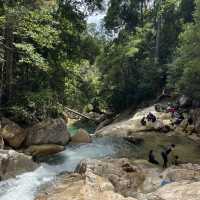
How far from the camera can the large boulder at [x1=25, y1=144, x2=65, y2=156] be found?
23.3 m

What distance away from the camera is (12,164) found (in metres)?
19.3

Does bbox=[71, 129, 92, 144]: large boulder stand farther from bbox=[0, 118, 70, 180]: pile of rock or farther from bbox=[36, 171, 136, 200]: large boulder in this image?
bbox=[36, 171, 136, 200]: large boulder

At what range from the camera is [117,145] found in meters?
29.0

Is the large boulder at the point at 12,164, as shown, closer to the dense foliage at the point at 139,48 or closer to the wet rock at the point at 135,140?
the wet rock at the point at 135,140

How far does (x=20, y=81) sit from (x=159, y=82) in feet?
88.5

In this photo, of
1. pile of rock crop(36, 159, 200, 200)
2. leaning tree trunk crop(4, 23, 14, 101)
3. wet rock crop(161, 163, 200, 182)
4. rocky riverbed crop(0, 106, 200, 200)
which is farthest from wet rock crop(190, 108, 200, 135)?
leaning tree trunk crop(4, 23, 14, 101)

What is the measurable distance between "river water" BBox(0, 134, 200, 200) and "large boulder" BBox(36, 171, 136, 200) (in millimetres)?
1017

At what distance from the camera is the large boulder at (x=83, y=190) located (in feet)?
51.4

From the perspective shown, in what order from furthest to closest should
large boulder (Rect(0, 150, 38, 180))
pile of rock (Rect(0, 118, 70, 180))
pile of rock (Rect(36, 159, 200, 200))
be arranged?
1. pile of rock (Rect(0, 118, 70, 180))
2. large boulder (Rect(0, 150, 38, 180))
3. pile of rock (Rect(36, 159, 200, 200))

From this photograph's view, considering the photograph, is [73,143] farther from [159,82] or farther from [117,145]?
[159,82]

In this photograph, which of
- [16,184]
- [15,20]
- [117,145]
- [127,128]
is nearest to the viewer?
[16,184]

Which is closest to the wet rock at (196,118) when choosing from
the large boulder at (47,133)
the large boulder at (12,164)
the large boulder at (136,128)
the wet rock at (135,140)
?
the large boulder at (136,128)

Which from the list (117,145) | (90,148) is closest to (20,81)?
(90,148)

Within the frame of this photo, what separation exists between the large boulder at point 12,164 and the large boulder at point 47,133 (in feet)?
12.8
